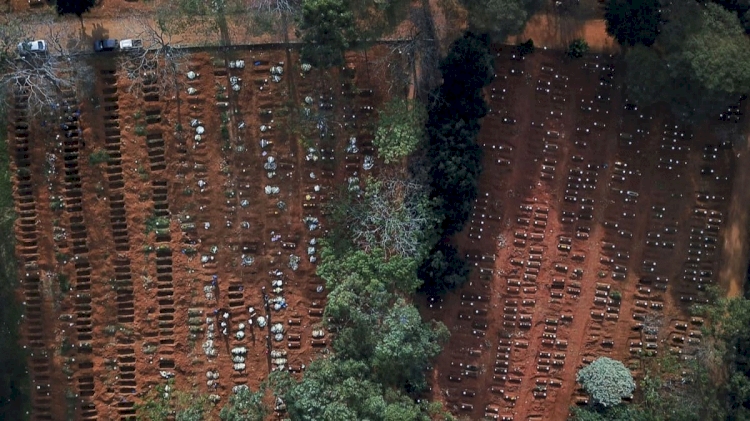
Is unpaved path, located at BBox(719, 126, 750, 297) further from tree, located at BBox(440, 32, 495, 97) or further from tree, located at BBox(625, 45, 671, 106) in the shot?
tree, located at BBox(440, 32, 495, 97)

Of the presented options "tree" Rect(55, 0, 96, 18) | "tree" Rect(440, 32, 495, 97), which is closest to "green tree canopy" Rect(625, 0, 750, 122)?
"tree" Rect(440, 32, 495, 97)

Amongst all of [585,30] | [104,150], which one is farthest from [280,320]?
[585,30]

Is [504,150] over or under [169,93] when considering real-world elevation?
under

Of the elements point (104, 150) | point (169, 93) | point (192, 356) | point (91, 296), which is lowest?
point (192, 356)

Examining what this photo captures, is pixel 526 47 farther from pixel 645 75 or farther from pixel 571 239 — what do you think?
pixel 571 239

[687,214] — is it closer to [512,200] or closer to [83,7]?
[512,200]
